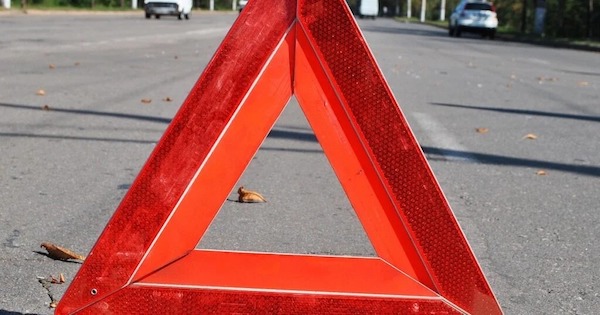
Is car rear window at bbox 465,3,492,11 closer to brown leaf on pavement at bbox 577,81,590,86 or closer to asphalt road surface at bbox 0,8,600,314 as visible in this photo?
brown leaf on pavement at bbox 577,81,590,86

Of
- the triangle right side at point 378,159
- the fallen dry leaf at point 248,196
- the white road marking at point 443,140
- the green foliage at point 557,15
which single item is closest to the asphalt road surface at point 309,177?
the white road marking at point 443,140

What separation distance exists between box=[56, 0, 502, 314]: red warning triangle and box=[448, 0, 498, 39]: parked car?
43.0 m

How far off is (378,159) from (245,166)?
1.16 ft

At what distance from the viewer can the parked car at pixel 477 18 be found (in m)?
45.2

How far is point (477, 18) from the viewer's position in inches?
1785

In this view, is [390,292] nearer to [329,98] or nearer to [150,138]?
[329,98]

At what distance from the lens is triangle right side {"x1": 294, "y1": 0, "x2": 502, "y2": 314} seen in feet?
9.59

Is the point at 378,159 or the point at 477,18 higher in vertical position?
the point at 378,159

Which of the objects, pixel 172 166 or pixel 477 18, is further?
pixel 477 18

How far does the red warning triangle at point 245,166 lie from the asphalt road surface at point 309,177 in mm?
859

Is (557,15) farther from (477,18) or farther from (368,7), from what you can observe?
(368,7)

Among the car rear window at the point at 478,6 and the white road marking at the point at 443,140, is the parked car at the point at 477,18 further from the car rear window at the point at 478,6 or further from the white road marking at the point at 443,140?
the white road marking at the point at 443,140

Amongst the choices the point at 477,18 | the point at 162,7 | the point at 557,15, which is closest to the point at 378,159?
the point at 477,18

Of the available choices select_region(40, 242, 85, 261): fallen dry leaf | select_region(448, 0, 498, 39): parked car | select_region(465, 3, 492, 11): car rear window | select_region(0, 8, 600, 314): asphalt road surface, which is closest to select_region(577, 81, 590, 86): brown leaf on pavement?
select_region(0, 8, 600, 314): asphalt road surface
